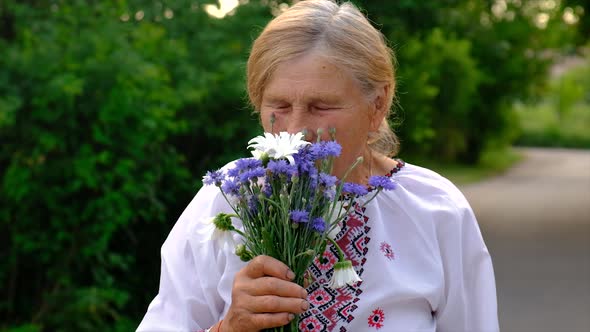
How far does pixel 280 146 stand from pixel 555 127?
32092mm

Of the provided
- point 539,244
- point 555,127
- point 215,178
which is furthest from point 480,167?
point 215,178

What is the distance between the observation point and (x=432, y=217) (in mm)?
2576

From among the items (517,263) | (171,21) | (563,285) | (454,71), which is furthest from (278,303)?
(454,71)

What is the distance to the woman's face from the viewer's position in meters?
2.31

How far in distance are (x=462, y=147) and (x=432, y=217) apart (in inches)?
830

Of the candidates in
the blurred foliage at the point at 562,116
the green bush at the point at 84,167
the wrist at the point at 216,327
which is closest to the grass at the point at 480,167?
the blurred foliage at the point at 562,116

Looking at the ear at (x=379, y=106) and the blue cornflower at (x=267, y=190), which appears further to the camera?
the ear at (x=379, y=106)

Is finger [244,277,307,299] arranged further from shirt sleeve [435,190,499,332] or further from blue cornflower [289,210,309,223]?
shirt sleeve [435,190,499,332]

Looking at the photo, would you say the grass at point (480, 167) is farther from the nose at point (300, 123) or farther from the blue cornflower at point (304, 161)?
the blue cornflower at point (304, 161)

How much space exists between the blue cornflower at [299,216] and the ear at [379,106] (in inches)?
21.5

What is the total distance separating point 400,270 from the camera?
2.47 m

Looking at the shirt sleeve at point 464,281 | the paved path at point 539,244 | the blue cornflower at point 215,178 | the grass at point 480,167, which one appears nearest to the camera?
the blue cornflower at point 215,178

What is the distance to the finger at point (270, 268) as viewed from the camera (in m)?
2.06

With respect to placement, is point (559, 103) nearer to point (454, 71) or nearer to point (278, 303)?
point (454, 71)
